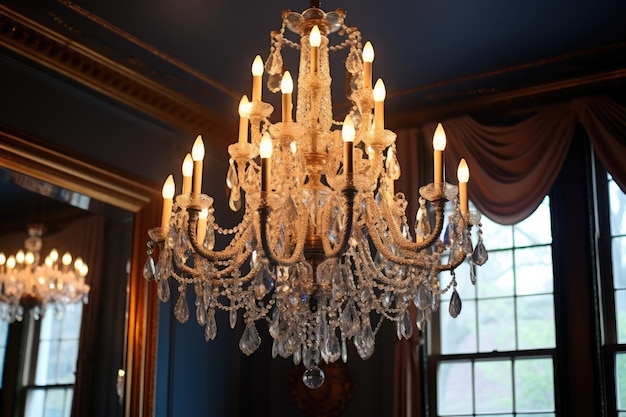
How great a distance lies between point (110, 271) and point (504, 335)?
2443 mm

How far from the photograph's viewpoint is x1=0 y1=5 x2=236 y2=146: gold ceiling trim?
14.9 feet

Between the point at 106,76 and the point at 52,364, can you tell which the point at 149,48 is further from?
the point at 52,364

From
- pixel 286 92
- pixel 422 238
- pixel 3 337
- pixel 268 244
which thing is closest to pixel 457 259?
pixel 422 238

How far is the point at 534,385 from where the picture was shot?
5.10 metres

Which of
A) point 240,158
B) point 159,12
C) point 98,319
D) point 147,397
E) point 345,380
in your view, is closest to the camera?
point 240,158

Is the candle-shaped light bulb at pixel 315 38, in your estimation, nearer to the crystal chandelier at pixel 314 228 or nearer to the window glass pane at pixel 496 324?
the crystal chandelier at pixel 314 228

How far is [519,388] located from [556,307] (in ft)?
1.65

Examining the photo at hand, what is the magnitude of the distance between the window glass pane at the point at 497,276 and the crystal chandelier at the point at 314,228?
196 cm

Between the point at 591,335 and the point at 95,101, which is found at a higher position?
the point at 95,101

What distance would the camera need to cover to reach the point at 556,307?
198 inches

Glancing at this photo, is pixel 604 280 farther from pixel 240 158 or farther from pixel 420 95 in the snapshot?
pixel 240 158

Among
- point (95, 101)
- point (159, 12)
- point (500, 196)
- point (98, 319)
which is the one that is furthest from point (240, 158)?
point (98, 319)

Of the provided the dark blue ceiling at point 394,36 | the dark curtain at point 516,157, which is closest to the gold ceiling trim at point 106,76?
the dark blue ceiling at point 394,36

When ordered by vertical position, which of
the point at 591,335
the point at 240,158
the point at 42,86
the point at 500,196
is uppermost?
the point at 42,86
